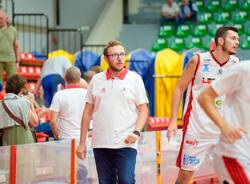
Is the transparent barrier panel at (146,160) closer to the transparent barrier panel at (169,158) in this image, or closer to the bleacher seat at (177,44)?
the transparent barrier panel at (169,158)

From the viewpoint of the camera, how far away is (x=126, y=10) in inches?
781

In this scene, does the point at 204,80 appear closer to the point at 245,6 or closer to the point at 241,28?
the point at 241,28

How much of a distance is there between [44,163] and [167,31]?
40.3 feet

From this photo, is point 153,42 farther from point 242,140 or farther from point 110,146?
point 242,140

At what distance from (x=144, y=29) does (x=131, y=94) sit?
1327cm

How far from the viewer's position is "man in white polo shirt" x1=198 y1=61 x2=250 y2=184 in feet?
14.2

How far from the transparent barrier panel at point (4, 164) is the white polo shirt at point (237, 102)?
2652mm

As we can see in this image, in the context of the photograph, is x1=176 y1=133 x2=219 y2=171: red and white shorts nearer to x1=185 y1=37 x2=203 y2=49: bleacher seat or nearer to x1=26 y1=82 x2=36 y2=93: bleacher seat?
x1=26 y1=82 x2=36 y2=93: bleacher seat

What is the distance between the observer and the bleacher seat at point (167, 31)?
61.1 ft

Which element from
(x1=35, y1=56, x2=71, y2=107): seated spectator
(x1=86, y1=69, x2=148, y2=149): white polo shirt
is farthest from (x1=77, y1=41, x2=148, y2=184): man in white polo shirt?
(x1=35, y1=56, x2=71, y2=107): seated spectator

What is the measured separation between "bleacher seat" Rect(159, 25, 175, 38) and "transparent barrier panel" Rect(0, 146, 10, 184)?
12.5 metres

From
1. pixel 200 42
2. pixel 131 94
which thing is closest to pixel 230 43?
pixel 131 94

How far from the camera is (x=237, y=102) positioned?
4406 millimetres

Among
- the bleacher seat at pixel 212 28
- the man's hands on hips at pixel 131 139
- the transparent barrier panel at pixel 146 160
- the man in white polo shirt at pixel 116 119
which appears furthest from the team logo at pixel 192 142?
the bleacher seat at pixel 212 28
